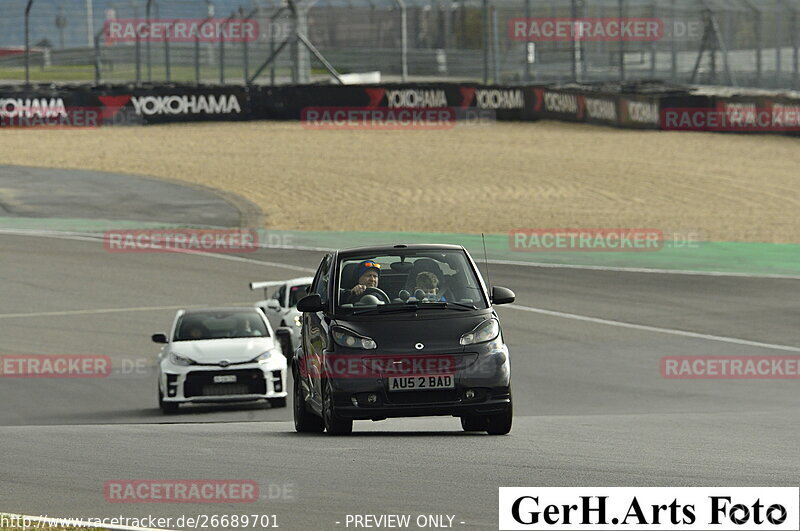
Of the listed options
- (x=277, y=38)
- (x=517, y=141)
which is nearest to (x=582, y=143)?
(x=517, y=141)

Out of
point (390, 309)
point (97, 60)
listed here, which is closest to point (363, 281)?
point (390, 309)

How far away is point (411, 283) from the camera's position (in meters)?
10.7

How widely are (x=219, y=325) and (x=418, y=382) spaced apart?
8.14m

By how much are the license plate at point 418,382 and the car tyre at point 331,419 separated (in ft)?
1.73

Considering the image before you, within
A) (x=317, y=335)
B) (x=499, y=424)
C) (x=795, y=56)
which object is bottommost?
(x=499, y=424)

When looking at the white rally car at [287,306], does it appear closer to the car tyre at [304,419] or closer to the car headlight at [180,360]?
the car headlight at [180,360]

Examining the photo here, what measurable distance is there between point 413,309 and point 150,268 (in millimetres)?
17067

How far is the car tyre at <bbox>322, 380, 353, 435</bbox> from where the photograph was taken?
10.2 meters

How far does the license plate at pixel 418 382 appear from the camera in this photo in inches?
393

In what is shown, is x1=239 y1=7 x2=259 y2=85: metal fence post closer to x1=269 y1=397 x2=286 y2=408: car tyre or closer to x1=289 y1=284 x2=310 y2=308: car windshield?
x1=289 y1=284 x2=310 y2=308: car windshield

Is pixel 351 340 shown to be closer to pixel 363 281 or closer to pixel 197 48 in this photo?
pixel 363 281

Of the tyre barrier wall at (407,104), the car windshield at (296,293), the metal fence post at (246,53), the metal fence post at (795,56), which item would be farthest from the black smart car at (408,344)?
the metal fence post at (246,53)

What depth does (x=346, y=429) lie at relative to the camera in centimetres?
1095

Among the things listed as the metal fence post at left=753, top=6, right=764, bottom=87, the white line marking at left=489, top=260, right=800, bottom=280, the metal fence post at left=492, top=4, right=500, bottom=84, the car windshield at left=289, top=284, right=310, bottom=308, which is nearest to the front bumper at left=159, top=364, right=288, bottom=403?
the car windshield at left=289, top=284, right=310, bottom=308
